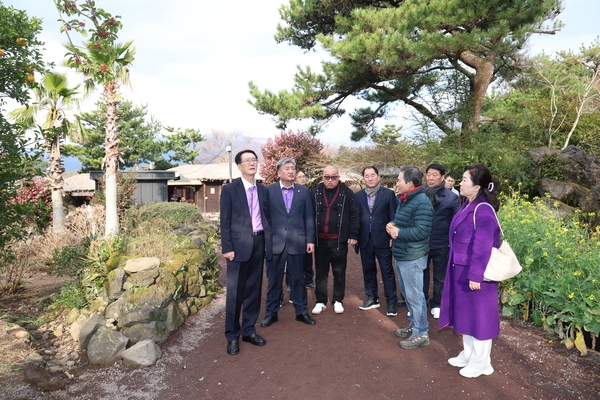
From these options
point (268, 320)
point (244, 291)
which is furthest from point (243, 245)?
point (268, 320)

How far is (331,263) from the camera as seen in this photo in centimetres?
486

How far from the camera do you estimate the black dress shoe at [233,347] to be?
3862 millimetres

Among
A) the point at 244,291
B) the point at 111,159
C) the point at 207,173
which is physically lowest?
the point at 244,291

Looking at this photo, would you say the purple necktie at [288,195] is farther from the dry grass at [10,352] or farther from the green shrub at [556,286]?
the dry grass at [10,352]

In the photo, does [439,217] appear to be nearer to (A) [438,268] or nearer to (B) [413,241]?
(A) [438,268]

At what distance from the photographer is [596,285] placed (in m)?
3.71

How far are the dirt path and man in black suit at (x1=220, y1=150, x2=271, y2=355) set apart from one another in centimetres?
27

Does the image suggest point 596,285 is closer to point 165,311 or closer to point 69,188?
point 165,311

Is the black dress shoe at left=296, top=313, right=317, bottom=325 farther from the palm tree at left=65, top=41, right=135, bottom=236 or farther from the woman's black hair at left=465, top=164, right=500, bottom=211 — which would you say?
the palm tree at left=65, top=41, right=135, bottom=236

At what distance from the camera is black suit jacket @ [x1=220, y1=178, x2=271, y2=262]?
3.83 meters

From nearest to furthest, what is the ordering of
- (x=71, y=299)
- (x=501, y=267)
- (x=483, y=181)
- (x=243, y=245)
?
(x=501, y=267), (x=483, y=181), (x=243, y=245), (x=71, y=299)

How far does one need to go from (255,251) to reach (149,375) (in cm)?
155

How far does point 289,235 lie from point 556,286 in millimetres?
3009

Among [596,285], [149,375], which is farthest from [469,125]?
[149,375]
